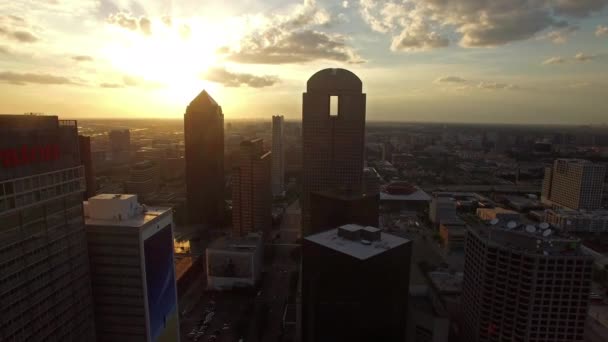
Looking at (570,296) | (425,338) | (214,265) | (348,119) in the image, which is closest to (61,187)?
(425,338)

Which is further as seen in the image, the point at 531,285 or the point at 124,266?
the point at 531,285

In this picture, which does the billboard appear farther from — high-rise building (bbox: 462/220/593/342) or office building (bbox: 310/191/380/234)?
high-rise building (bbox: 462/220/593/342)

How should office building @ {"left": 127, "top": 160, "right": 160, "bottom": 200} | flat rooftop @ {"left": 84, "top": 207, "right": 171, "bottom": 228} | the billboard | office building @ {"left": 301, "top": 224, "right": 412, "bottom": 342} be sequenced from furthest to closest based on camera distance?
office building @ {"left": 127, "top": 160, "right": 160, "bottom": 200} < the billboard < office building @ {"left": 301, "top": 224, "right": 412, "bottom": 342} < flat rooftop @ {"left": 84, "top": 207, "right": 171, "bottom": 228}

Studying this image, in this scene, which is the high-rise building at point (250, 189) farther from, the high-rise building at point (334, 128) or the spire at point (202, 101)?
the spire at point (202, 101)

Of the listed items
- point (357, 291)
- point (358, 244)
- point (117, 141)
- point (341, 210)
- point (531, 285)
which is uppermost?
point (117, 141)

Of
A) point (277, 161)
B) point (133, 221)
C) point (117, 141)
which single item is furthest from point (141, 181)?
point (133, 221)

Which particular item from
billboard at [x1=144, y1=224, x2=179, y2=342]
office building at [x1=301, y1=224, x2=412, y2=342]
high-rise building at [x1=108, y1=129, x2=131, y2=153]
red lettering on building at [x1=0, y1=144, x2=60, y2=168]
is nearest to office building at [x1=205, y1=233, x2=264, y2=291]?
billboard at [x1=144, y1=224, x2=179, y2=342]

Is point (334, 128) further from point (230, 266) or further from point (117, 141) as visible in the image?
point (117, 141)
